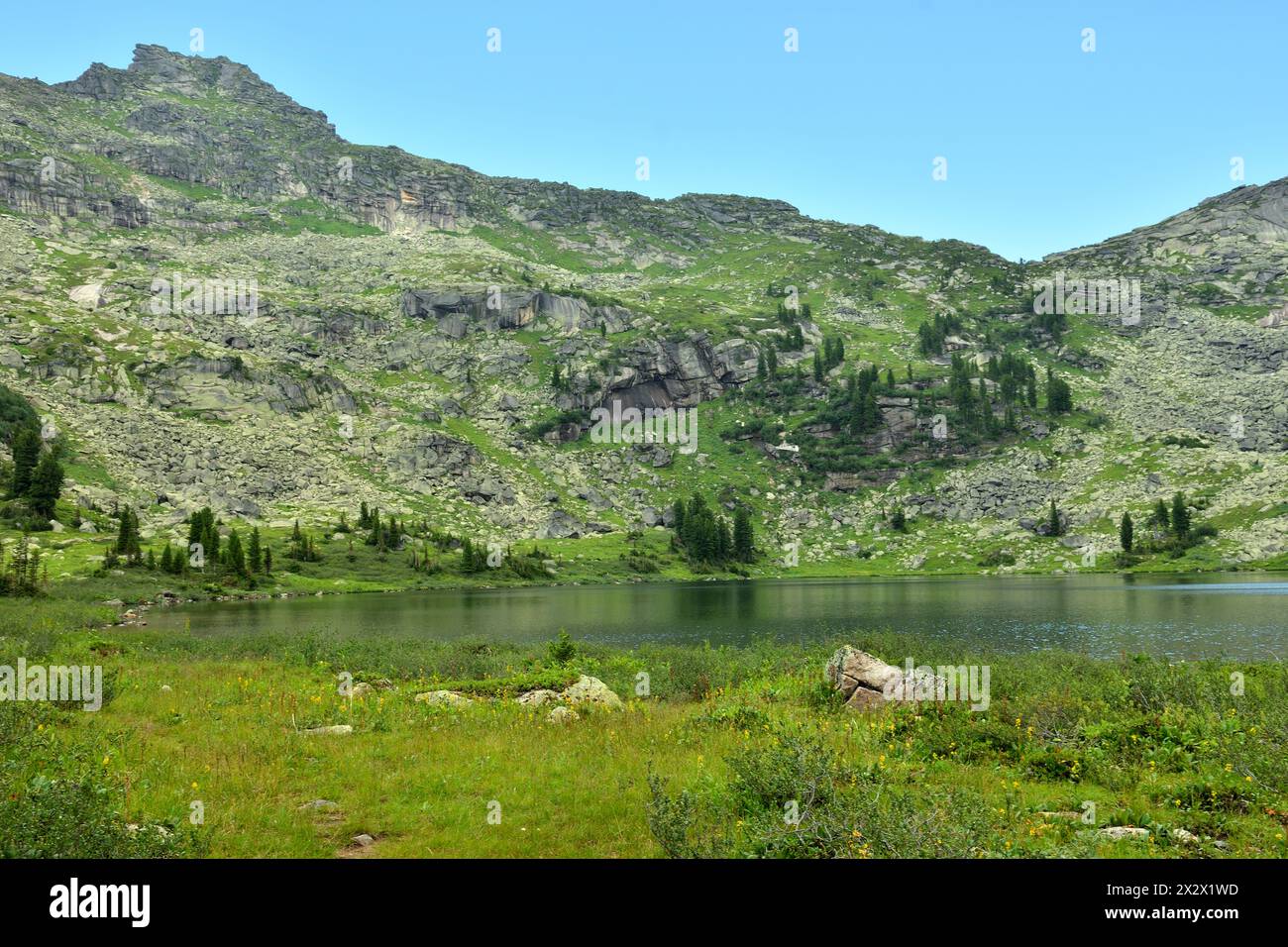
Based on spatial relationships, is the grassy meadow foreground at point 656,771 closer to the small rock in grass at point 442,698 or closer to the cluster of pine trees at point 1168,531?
the small rock in grass at point 442,698

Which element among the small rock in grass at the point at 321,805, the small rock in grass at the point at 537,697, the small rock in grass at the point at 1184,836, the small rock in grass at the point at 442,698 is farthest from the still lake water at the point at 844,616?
the small rock in grass at the point at 321,805

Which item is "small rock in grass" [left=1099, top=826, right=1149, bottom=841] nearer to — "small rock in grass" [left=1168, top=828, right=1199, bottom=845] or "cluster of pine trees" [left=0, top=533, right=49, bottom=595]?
"small rock in grass" [left=1168, top=828, right=1199, bottom=845]

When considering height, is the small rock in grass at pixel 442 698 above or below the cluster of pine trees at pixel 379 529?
above

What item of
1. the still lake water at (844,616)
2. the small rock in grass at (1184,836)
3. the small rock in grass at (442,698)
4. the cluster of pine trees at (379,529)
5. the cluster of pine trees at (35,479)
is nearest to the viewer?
the small rock in grass at (1184,836)

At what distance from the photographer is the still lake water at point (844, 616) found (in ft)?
159

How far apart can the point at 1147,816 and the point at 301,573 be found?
133 meters

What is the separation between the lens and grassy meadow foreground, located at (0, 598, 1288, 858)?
9539 mm

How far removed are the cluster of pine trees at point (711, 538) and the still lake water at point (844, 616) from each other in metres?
61.6

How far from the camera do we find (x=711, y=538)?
17250 centimetres
